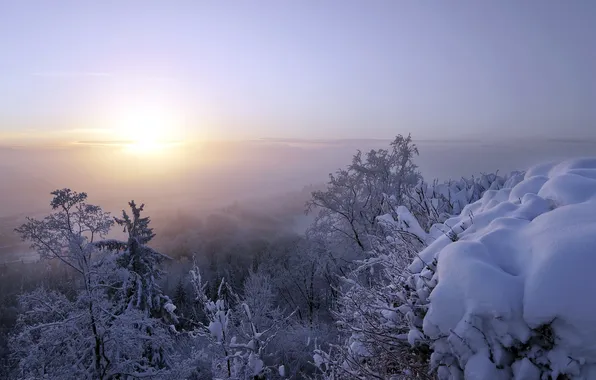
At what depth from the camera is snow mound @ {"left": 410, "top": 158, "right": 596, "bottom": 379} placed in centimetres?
252

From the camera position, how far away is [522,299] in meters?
2.71

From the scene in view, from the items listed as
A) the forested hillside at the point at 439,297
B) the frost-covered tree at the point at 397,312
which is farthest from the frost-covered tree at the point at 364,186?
the frost-covered tree at the point at 397,312

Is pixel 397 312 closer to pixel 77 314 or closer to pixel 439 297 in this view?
pixel 439 297

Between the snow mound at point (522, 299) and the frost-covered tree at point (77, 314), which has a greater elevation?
→ the snow mound at point (522, 299)

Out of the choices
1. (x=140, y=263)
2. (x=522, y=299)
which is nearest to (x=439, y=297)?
(x=522, y=299)

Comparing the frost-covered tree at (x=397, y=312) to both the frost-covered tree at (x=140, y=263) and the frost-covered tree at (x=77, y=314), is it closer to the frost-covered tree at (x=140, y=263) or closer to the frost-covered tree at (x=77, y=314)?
the frost-covered tree at (x=77, y=314)

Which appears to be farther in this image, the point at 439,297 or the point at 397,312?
the point at 397,312

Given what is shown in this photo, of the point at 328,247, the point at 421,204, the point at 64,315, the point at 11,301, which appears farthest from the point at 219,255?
the point at 421,204

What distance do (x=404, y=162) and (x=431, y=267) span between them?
13.0 metres

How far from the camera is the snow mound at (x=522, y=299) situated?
2518 millimetres

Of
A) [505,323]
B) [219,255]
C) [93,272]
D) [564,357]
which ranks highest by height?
[505,323]

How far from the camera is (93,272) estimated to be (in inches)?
332

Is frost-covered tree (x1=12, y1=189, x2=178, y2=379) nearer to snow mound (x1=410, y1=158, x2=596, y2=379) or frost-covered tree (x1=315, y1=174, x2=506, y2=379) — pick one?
frost-covered tree (x1=315, y1=174, x2=506, y2=379)

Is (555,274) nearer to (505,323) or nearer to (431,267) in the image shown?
(505,323)
